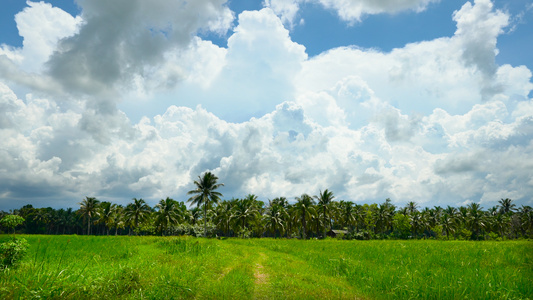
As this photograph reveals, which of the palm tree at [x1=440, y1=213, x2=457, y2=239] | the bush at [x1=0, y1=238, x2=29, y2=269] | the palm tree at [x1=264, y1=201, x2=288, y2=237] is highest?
the bush at [x1=0, y1=238, x2=29, y2=269]

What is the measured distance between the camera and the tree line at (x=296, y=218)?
6956 centimetres

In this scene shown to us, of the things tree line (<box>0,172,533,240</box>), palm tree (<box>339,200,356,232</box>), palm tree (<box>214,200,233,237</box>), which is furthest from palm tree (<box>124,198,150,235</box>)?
palm tree (<box>339,200,356,232</box>)

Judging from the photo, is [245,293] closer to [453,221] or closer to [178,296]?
[178,296]

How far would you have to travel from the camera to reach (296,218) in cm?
7319

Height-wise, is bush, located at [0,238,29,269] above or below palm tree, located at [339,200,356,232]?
above

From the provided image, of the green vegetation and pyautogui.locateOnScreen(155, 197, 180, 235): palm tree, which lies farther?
pyautogui.locateOnScreen(155, 197, 180, 235): palm tree

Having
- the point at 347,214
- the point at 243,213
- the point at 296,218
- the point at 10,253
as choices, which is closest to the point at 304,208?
the point at 296,218

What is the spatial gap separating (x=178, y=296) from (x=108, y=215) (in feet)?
308

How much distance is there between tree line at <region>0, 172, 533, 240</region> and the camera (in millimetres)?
69562

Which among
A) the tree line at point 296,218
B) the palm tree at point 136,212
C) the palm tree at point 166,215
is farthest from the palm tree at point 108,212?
the palm tree at point 166,215

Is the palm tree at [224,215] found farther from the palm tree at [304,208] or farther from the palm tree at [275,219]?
the palm tree at [304,208]

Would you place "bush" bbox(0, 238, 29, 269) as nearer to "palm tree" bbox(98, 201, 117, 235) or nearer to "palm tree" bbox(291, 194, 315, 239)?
"palm tree" bbox(291, 194, 315, 239)

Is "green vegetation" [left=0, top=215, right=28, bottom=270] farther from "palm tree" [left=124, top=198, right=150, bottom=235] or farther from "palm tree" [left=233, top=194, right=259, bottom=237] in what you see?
"palm tree" [left=124, top=198, right=150, bottom=235]

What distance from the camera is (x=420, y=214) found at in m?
92.8
